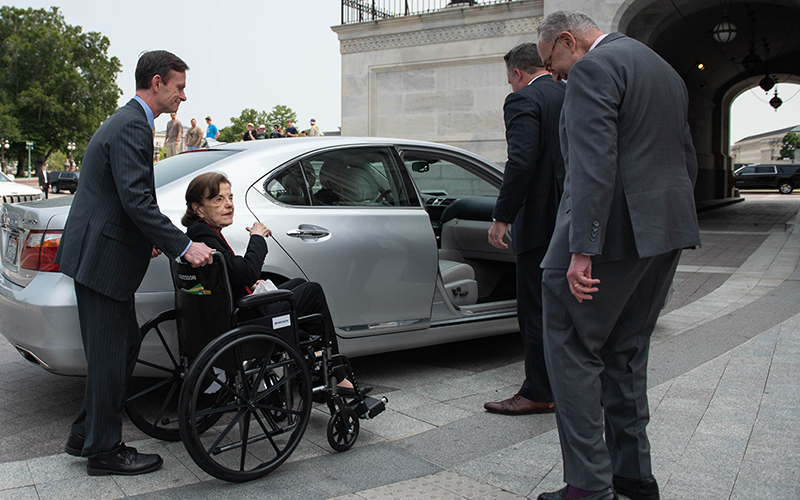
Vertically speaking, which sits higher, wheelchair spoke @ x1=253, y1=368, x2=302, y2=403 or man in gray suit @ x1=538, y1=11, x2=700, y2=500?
man in gray suit @ x1=538, y1=11, x2=700, y2=500

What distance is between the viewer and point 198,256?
116 inches

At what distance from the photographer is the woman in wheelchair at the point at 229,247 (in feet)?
10.3

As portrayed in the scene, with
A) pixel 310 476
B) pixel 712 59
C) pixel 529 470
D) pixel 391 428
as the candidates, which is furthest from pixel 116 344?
pixel 712 59

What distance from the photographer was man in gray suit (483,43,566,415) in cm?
369

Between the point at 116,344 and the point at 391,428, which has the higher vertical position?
the point at 116,344

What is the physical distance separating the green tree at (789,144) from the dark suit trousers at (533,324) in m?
108

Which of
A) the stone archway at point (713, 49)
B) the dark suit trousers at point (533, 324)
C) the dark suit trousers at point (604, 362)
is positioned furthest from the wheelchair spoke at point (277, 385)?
the stone archway at point (713, 49)

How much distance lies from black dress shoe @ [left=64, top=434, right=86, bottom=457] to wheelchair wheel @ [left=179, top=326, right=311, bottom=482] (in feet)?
1.96

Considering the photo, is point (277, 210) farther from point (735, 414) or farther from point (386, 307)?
point (735, 414)

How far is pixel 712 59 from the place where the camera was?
24.2 meters

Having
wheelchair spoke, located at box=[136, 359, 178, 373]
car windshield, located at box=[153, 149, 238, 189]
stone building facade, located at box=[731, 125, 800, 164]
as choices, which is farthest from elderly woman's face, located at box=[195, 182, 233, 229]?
stone building facade, located at box=[731, 125, 800, 164]

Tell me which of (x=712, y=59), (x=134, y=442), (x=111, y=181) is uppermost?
(x=712, y=59)

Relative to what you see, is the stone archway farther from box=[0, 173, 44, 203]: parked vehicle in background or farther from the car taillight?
box=[0, 173, 44, 203]: parked vehicle in background

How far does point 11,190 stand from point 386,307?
16966 millimetres
